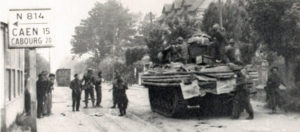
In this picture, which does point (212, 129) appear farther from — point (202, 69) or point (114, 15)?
point (114, 15)

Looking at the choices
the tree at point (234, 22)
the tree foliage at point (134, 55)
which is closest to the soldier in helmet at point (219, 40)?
the tree at point (234, 22)

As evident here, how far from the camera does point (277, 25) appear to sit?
14656 mm

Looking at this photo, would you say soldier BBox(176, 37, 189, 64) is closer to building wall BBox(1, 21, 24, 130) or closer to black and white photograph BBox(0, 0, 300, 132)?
black and white photograph BBox(0, 0, 300, 132)

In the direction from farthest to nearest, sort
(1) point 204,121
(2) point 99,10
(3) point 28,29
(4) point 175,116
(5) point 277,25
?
1. (2) point 99,10
2. (5) point 277,25
3. (4) point 175,116
4. (1) point 204,121
5. (3) point 28,29

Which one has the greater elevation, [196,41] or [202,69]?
[196,41]

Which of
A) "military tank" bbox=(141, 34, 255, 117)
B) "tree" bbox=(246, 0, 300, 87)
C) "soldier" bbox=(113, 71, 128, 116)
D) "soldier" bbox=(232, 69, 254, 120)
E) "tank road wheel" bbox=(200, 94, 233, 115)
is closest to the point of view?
"military tank" bbox=(141, 34, 255, 117)

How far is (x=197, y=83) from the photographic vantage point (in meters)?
11.3

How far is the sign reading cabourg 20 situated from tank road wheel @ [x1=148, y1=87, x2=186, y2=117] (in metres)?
5.94

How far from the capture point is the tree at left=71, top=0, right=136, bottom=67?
54.5 meters

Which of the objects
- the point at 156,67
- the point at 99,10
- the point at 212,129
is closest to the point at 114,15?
the point at 99,10

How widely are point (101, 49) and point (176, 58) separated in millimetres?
42738

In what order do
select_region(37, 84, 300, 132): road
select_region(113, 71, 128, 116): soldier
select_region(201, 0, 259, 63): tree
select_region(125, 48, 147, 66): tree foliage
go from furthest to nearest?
select_region(125, 48, 147, 66): tree foliage
select_region(201, 0, 259, 63): tree
select_region(113, 71, 128, 116): soldier
select_region(37, 84, 300, 132): road

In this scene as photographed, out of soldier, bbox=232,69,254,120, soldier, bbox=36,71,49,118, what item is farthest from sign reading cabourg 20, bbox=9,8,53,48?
soldier, bbox=36,71,49,118

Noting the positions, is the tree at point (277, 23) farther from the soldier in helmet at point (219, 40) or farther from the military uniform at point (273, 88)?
the soldier in helmet at point (219, 40)
